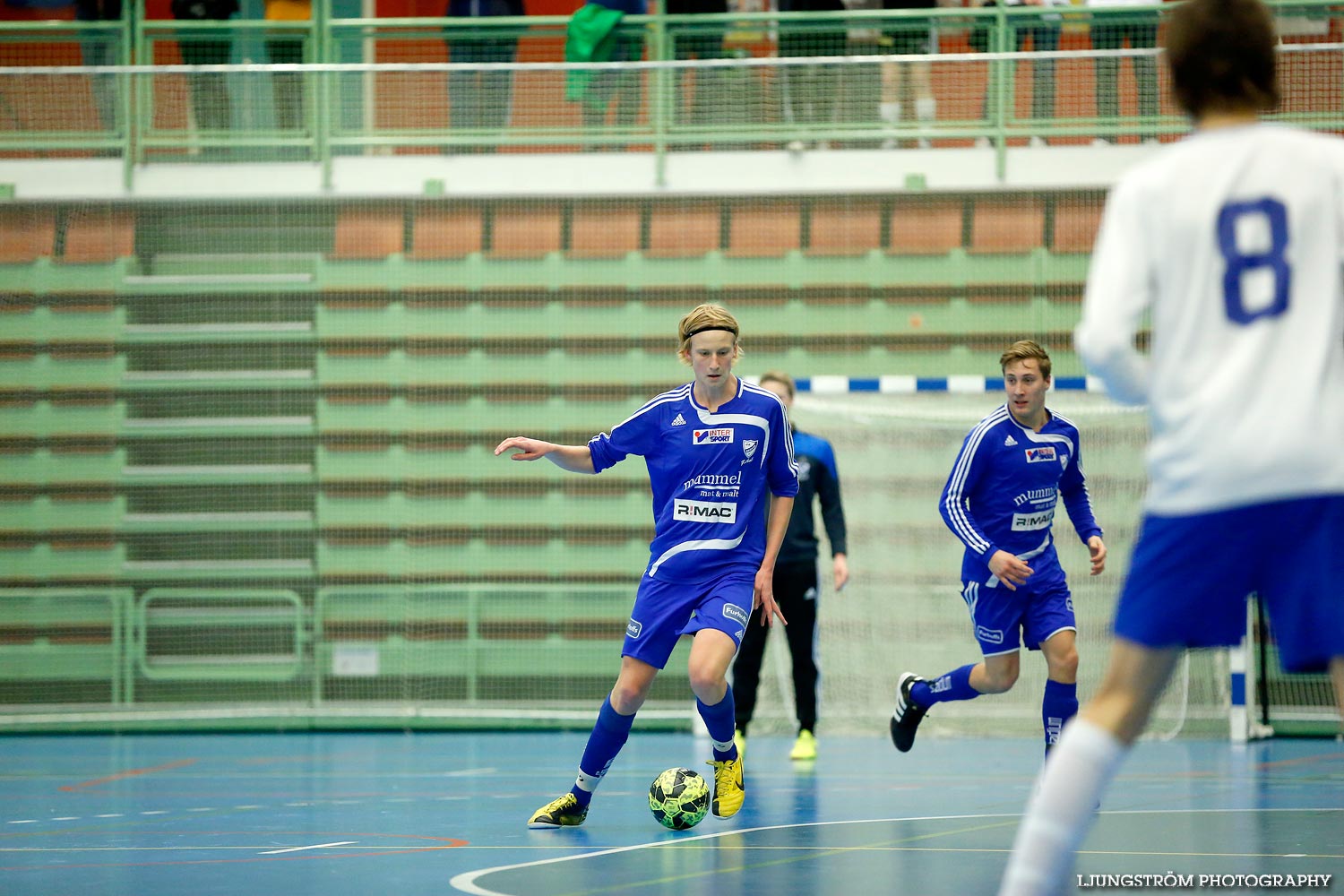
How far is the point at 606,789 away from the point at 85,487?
6169 mm

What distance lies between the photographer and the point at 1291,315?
279cm

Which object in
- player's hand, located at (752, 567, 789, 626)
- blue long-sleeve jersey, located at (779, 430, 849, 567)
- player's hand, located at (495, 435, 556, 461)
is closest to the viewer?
player's hand, located at (495, 435, 556, 461)

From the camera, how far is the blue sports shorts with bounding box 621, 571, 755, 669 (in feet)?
19.0

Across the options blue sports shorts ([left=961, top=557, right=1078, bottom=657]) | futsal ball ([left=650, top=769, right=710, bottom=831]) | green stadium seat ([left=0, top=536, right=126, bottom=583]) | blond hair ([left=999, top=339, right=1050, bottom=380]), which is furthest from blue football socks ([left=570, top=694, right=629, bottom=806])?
green stadium seat ([left=0, top=536, right=126, bottom=583])

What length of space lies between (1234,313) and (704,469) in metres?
3.29

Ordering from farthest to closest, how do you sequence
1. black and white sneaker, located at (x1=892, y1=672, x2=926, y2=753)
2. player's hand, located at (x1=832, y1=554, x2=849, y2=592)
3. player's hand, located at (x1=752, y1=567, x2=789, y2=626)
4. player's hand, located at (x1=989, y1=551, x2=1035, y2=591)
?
player's hand, located at (x1=832, y1=554, x2=849, y2=592) → black and white sneaker, located at (x1=892, y1=672, x2=926, y2=753) → player's hand, located at (x1=989, y1=551, x2=1035, y2=591) → player's hand, located at (x1=752, y1=567, x2=789, y2=626)

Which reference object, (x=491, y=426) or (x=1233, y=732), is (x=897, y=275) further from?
(x=1233, y=732)

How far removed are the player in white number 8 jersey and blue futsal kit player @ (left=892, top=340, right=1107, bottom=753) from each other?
354 cm

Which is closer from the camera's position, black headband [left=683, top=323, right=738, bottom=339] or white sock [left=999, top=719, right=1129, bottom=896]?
white sock [left=999, top=719, right=1129, bottom=896]

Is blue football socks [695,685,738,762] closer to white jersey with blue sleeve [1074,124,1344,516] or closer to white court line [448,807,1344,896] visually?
white court line [448,807,1344,896]

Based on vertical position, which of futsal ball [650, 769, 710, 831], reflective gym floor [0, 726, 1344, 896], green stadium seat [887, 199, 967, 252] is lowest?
reflective gym floor [0, 726, 1344, 896]

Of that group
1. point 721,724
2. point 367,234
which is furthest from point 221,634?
point 721,724

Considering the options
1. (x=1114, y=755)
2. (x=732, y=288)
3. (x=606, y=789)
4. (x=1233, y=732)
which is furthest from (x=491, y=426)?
(x=1114, y=755)

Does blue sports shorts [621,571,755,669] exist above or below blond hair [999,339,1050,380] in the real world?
below
